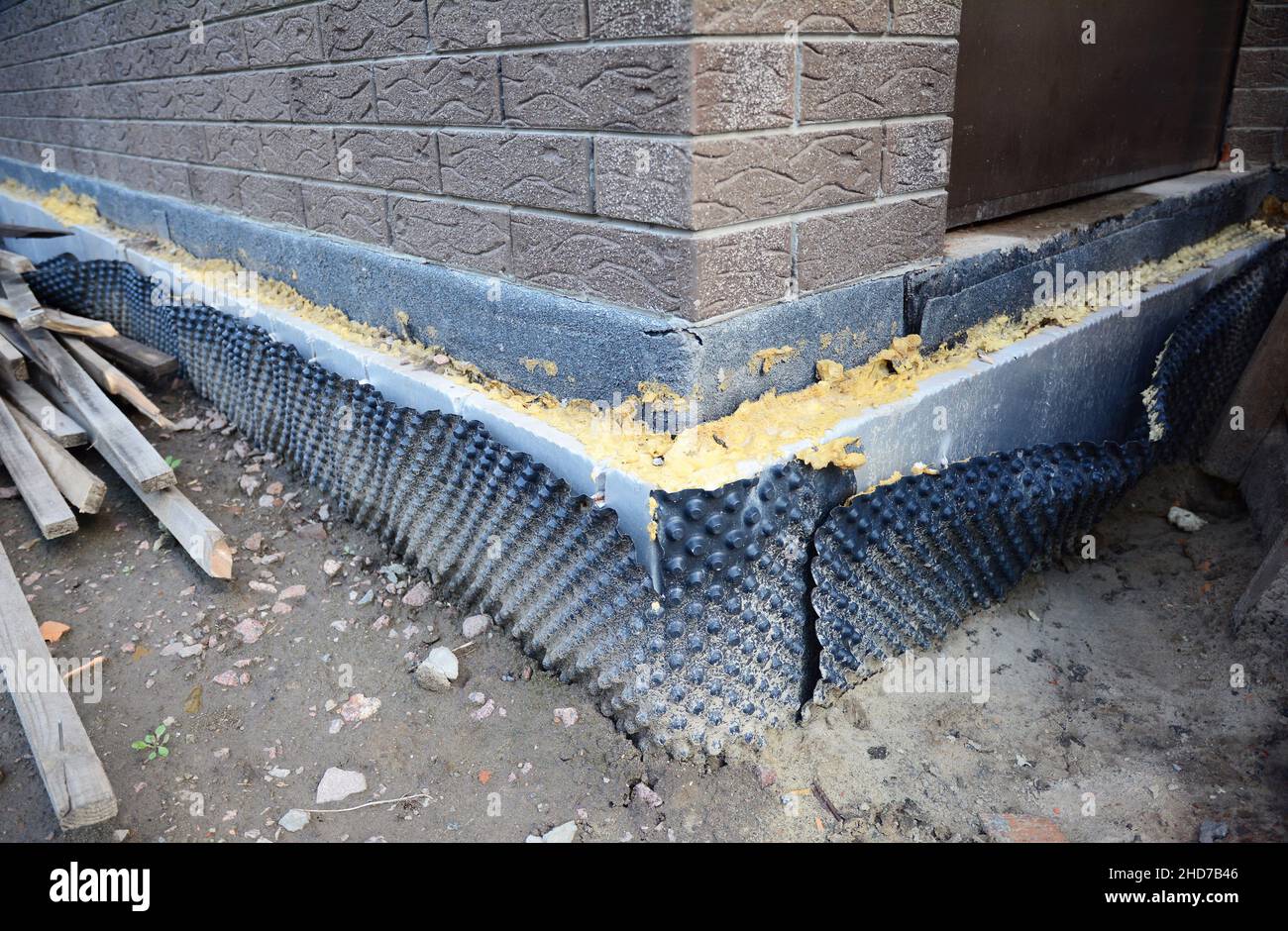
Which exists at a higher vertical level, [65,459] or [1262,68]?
[1262,68]

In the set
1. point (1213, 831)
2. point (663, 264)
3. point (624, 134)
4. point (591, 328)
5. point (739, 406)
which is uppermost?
point (624, 134)

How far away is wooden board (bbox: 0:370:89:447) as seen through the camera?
147 inches

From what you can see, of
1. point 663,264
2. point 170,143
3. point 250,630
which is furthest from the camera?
point 170,143

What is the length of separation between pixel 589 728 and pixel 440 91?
210 cm

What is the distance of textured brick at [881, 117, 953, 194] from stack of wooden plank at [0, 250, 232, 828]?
2.69 m

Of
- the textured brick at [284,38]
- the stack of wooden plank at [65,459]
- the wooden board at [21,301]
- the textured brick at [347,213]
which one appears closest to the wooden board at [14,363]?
the stack of wooden plank at [65,459]

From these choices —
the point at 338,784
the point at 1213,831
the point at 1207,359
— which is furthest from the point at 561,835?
the point at 1207,359

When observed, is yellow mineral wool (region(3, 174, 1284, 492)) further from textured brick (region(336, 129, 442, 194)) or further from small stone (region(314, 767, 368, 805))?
small stone (region(314, 767, 368, 805))

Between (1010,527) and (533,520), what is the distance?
164 cm

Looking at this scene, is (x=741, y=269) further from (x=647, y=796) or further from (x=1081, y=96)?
(x=1081, y=96)

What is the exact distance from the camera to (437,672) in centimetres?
265

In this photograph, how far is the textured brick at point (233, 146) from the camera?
4094 millimetres

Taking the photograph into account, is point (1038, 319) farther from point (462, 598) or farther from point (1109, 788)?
point (462, 598)

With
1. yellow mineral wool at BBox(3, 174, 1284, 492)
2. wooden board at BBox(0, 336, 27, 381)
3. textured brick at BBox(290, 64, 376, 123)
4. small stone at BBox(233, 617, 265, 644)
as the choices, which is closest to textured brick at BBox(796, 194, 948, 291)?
yellow mineral wool at BBox(3, 174, 1284, 492)
